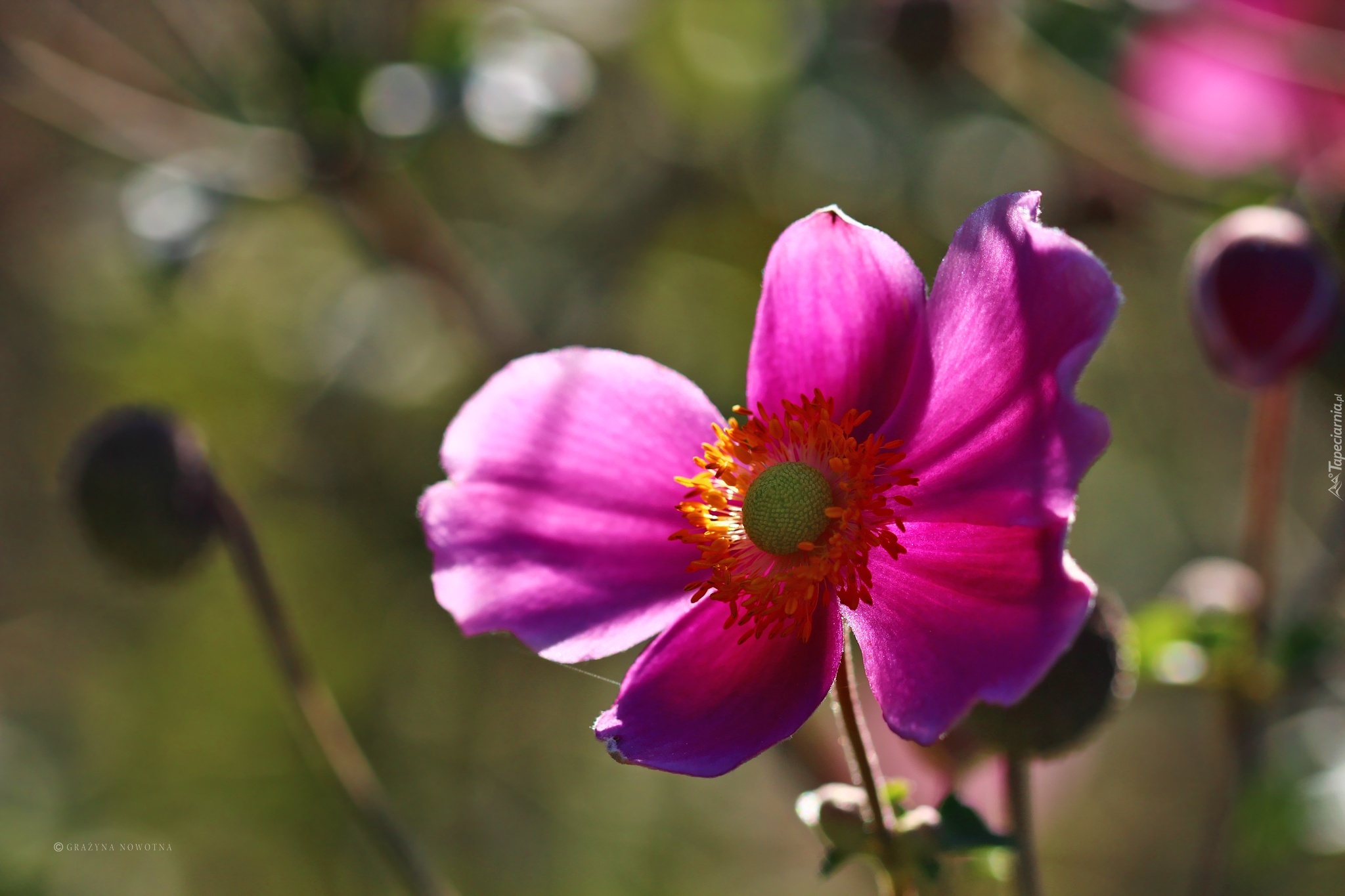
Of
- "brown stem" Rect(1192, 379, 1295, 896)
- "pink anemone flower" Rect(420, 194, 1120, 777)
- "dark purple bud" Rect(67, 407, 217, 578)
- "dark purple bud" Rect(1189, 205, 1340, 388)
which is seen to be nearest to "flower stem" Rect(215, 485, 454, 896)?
"dark purple bud" Rect(67, 407, 217, 578)

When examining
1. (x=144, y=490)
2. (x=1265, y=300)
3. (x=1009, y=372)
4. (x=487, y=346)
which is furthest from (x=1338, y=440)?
(x=144, y=490)

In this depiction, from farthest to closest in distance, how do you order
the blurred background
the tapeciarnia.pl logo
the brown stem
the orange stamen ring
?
1. the blurred background
2. the tapeciarnia.pl logo
3. the brown stem
4. the orange stamen ring

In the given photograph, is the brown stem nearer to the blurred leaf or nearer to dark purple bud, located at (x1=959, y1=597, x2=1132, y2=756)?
dark purple bud, located at (x1=959, y1=597, x2=1132, y2=756)

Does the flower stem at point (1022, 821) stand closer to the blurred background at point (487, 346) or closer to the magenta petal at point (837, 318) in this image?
the magenta petal at point (837, 318)

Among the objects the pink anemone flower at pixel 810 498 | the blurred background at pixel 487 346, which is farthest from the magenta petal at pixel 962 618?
the blurred background at pixel 487 346

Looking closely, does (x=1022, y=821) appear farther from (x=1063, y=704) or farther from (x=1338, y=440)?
(x=1338, y=440)

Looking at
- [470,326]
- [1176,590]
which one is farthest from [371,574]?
[1176,590]
